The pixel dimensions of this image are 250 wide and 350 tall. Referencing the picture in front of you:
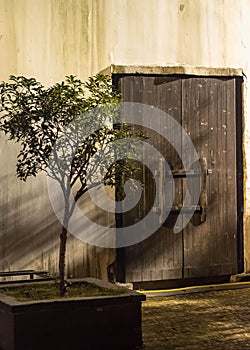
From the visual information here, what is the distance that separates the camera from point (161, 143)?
7.90 m

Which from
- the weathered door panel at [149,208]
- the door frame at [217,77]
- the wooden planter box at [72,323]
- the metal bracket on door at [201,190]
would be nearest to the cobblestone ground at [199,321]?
the wooden planter box at [72,323]

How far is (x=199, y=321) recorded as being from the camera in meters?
6.47

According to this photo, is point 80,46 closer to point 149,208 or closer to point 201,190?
point 149,208

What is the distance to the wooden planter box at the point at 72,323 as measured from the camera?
203 inches

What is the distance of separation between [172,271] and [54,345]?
2942 millimetres

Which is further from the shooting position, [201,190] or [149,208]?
[201,190]

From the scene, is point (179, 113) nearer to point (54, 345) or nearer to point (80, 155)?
point (80, 155)

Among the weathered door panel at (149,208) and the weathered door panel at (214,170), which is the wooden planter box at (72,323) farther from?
the weathered door panel at (214,170)

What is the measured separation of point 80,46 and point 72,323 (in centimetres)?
321

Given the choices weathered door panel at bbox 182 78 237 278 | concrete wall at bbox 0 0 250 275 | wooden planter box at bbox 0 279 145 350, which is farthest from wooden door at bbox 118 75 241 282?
wooden planter box at bbox 0 279 145 350

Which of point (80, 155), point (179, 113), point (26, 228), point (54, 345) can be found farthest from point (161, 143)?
point (54, 345)

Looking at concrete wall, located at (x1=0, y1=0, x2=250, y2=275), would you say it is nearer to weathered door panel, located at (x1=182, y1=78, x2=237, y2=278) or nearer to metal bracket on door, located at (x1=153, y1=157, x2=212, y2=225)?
weathered door panel, located at (x1=182, y1=78, x2=237, y2=278)

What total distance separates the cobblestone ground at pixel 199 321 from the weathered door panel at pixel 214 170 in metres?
0.42

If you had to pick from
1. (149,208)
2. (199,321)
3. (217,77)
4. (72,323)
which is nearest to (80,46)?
(217,77)
